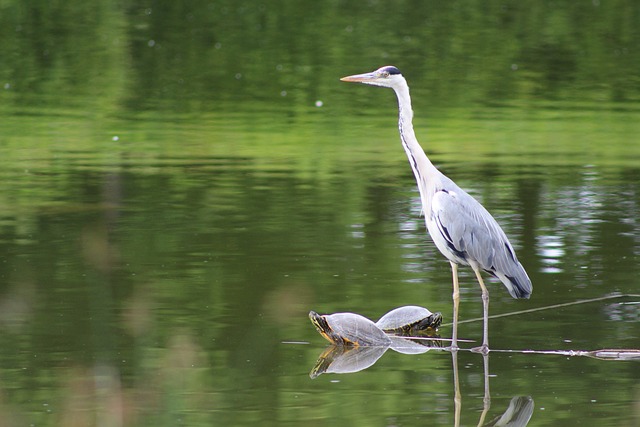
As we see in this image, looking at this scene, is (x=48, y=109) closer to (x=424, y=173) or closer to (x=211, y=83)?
(x=211, y=83)

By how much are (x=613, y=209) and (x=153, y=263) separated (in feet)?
14.7

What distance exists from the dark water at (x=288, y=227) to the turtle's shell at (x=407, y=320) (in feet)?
0.83

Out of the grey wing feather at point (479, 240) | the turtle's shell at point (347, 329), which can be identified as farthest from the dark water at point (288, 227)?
the grey wing feather at point (479, 240)

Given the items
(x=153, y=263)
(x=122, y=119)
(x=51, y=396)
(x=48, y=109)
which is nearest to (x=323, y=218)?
(x=153, y=263)

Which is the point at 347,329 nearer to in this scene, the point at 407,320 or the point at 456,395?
the point at 407,320

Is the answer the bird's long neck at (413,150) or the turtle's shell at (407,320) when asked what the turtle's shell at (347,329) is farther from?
the bird's long neck at (413,150)

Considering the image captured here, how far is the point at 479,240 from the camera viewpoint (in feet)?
26.2

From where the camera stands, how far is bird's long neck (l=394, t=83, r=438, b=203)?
8.23 metres

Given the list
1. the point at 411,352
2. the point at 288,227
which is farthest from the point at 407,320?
the point at 288,227

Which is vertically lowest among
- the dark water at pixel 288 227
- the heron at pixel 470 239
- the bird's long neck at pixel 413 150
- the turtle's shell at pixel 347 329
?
the dark water at pixel 288 227

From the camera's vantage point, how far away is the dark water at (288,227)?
6.98 metres

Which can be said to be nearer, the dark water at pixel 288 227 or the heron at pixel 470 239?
the dark water at pixel 288 227

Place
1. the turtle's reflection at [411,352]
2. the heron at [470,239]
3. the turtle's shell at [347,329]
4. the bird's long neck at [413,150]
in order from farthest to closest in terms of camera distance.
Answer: the bird's long neck at [413,150], the heron at [470,239], the turtle's shell at [347,329], the turtle's reflection at [411,352]

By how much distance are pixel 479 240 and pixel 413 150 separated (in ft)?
2.30
